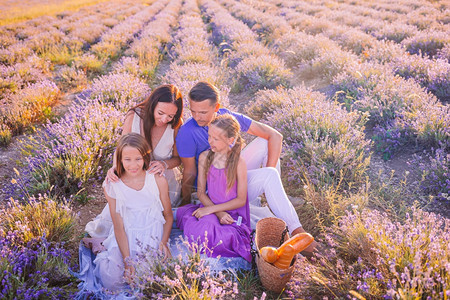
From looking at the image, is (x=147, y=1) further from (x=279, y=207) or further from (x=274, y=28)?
(x=279, y=207)

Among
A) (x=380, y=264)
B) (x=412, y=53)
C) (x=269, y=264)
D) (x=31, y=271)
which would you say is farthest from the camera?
(x=412, y=53)

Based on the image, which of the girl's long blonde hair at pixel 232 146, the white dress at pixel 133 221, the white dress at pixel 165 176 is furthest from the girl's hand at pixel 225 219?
the white dress at pixel 165 176

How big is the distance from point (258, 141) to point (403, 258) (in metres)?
1.81

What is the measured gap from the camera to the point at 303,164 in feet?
12.3

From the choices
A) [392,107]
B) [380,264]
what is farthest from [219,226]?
[392,107]

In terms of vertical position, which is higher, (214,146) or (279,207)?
(214,146)

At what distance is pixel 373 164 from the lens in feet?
13.8

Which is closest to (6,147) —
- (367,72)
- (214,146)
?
(214,146)

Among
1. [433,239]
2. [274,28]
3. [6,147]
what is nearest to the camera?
[433,239]

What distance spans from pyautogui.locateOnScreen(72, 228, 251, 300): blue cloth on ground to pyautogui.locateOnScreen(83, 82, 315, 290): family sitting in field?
0.06 metres

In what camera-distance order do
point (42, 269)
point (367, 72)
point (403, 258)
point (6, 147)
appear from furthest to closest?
point (367, 72), point (6, 147), point (42, 269), point (403, 258)

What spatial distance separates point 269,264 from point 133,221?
1.28 meters

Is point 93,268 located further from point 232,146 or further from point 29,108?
point 29,108

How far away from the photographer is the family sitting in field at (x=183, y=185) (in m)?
2.63
